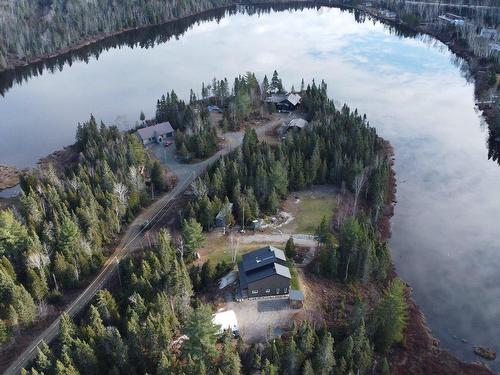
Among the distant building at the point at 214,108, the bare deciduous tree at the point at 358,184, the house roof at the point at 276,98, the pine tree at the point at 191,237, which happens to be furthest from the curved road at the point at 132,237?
the bare deciduous tree at the point at 358,184

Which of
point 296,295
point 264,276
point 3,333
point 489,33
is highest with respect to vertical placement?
point 489,33

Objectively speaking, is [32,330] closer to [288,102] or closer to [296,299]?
[296,299]

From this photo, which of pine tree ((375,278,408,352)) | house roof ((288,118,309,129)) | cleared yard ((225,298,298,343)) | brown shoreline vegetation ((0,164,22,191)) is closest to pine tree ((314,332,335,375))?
cleared yard ((225,298,298,343))

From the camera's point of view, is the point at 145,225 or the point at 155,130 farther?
the point at 155,130

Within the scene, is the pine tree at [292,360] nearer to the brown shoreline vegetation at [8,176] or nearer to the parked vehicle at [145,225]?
the parked vehicle at [145,225]

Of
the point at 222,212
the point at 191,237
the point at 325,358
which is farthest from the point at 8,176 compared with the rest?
the point at 325,358

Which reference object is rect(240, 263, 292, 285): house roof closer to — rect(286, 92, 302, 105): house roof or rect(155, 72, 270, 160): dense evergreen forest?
rect(155, 72, 270, 160): dense evergreen forest

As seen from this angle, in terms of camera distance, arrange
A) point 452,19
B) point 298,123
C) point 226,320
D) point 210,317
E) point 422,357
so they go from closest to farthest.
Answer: point 210,317
point 422,357
point 226,320
point 298,123
point 452,19

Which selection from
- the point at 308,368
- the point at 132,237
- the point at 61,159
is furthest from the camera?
the point at 61,159
